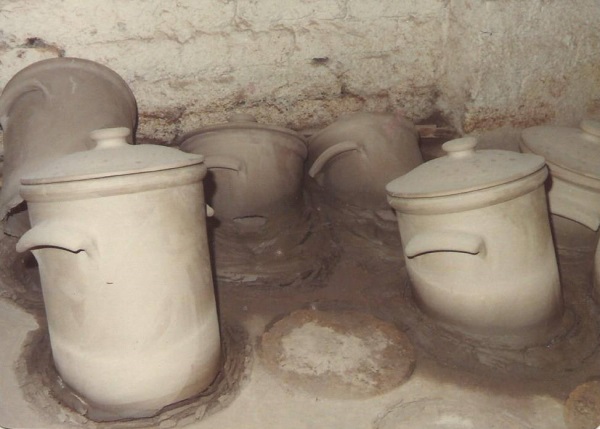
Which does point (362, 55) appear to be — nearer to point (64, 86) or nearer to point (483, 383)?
point (64, 86)

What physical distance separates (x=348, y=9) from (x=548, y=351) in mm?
1588

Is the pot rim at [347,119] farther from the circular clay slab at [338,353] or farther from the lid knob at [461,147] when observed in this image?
the circular clay slab at [338,353]

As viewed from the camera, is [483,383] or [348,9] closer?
[483,383]

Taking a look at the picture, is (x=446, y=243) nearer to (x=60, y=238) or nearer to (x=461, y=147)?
(x=461, y=147)

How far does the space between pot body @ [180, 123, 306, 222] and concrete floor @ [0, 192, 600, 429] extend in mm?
292

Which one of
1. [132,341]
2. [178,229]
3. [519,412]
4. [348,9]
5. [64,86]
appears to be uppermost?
[348,9]

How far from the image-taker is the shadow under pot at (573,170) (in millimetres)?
1764

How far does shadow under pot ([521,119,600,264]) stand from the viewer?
176 cm

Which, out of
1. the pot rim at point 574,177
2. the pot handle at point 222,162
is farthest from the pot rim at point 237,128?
the pot rim at point 574,177

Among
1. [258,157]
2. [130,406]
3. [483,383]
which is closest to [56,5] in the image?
[258,157]

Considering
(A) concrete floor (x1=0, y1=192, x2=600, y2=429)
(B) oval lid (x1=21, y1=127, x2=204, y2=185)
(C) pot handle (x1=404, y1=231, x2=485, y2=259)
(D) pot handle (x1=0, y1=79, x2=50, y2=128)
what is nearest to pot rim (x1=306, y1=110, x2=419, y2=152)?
(A) concrete floor (x1=0, y1=192, x2=600, y2=429)

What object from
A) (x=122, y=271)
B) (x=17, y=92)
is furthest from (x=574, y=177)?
(x=17, y=92)

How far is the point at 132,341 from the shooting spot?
134 centimetres

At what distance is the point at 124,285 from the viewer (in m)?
1.32
